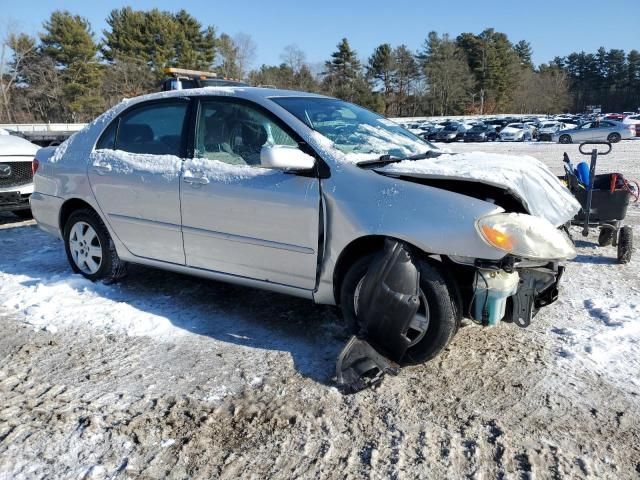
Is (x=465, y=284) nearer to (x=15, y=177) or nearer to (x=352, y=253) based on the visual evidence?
(x=352, y=253)

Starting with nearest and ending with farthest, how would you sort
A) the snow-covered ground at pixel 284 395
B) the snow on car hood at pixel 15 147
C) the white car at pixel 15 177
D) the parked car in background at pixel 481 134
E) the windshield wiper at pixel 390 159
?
the snow-covered ground at pixel 284 395, the windshield wiper at pixel 390 159, the white car at pixel 15 177, the snow on car hood at pixel 15 147, the parked car in background at pixel 481 134

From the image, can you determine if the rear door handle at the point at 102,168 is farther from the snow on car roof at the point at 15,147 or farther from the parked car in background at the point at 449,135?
the parked car in background at the point at 449,135

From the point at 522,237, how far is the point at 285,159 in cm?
143

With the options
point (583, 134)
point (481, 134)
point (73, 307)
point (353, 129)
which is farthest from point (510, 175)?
point (481, 134)

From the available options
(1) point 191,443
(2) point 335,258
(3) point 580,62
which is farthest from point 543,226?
(3) point 580,62

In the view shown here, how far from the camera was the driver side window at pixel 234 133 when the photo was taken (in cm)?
368

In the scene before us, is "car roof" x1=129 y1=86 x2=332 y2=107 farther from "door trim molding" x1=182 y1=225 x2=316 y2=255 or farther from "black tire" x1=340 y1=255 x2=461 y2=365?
"black tire" x1=340 y1=255 x2=461 y2=365

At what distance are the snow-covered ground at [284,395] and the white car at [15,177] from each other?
11.3 ft

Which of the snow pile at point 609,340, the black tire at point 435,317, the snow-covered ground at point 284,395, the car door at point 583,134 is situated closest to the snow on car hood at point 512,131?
the car door at point 583,134

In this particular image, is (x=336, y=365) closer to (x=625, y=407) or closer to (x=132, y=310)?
(x=625, y=407)

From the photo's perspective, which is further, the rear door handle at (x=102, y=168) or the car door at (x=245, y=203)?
the rear door handle at (x=102, y=168)

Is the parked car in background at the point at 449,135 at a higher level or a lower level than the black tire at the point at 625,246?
higher

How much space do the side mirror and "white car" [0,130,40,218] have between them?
A: 5501 mm

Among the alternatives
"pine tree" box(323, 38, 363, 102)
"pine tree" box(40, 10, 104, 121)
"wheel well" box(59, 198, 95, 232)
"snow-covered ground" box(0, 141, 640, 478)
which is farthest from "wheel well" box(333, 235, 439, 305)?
"pine tree" box(323, 38, 363, 102)
